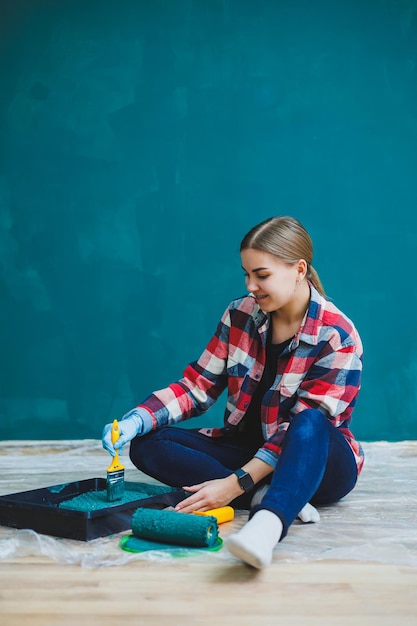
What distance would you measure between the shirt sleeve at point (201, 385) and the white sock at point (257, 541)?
2.03 feet

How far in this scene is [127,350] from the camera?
2.79 meters

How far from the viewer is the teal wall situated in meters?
2.79

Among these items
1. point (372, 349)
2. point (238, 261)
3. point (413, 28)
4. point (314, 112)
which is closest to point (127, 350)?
point (238, 261)

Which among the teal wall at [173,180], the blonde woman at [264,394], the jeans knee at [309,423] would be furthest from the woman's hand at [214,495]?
the teal wall at [173,180]

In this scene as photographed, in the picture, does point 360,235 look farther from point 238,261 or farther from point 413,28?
point 413,28

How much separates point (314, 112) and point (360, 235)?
53 cm

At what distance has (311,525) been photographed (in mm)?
1593

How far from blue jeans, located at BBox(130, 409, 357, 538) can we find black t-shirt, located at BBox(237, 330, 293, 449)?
0.08 ft

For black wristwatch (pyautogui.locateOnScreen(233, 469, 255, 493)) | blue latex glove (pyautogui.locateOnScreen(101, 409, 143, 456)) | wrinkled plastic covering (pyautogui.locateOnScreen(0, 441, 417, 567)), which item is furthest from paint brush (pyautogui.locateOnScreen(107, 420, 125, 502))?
black wristwatch (pyautogui.locateOnScreen(233, 469, 255, 493))

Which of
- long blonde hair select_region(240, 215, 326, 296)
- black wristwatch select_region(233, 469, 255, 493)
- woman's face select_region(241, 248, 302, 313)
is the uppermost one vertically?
long blonde hair select_region(240, 215, 326, 296)

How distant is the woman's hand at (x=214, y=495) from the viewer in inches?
62.1

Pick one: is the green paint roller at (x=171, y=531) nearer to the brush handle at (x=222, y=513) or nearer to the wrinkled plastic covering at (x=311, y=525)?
the wrinkled plastic covering at (x=311, y=525)

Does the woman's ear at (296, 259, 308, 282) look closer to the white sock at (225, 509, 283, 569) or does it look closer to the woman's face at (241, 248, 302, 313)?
the woman's face at (241, 248, 302, 313)

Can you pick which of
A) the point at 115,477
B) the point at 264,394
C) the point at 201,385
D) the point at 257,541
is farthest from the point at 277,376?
the point at 257,541
